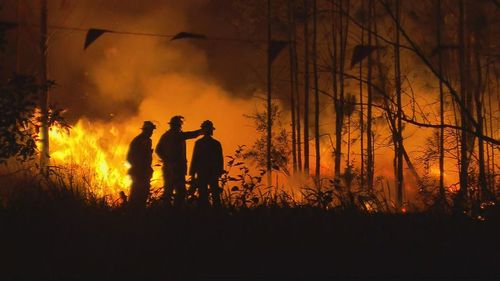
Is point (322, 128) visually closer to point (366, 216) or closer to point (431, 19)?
point (431, 19)

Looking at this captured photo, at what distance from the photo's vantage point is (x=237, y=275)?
568 centimetres

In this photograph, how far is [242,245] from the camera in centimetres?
639

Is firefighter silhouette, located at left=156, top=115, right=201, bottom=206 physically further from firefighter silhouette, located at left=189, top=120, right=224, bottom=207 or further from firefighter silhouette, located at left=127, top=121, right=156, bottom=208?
firefighter silhouette, located at left=189, top=120, right=224, bottom=207

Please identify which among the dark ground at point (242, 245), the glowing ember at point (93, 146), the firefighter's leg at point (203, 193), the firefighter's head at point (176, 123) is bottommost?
the dark ground at point (242, 245)

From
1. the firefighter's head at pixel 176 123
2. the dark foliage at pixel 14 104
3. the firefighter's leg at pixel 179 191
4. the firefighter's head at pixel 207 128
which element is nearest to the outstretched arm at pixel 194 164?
the firefighter's leg at pixel 179 191

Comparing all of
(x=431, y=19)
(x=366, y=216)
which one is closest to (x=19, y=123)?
(x=366, y=216)

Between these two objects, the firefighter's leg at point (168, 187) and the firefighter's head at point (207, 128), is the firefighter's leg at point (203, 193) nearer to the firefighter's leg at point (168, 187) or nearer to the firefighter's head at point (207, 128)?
the firefighter's leg at point (168, 187)

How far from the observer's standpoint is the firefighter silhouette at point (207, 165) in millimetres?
8195

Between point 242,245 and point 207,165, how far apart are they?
9.87ft

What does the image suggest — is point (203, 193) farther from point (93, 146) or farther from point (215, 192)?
point (93, 146)

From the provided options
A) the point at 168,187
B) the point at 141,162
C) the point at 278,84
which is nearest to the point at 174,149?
the point at 141,162

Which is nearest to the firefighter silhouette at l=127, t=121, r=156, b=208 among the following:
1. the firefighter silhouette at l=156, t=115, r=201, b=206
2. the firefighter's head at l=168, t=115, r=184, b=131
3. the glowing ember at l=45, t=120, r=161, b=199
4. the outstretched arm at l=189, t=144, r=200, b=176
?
the firefighter silhouette at l=156, t=115, r=201, b=206

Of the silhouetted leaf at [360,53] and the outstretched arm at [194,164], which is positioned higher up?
the silhouetted leaf at [360,53]

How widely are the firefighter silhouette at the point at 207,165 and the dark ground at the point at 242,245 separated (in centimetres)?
100
